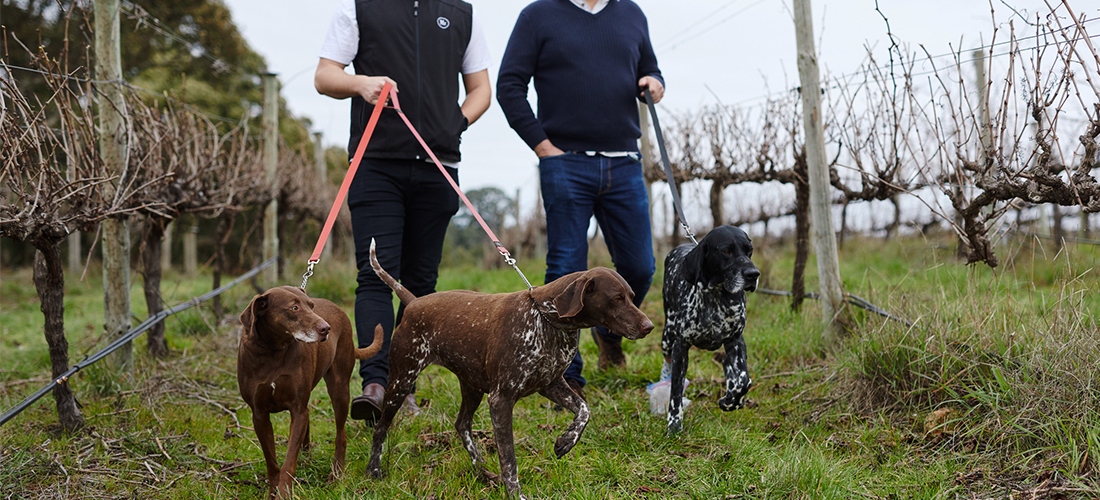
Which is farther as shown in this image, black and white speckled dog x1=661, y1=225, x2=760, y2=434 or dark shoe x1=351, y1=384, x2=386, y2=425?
dark shoe x1=351, y1=384, x2=386, y2=425

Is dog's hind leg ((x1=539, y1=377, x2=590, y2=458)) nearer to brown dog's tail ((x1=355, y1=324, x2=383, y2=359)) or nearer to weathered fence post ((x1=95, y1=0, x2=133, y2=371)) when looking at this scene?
brown dog's tail ((x1=355, y1=324, x2=383, y2=359))

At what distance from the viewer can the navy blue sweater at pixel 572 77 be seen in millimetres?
3834

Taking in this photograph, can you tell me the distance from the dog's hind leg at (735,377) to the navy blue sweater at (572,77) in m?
1.33

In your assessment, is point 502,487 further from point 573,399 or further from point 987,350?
point 987,350

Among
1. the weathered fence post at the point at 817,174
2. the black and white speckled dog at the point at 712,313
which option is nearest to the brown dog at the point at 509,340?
the black and white speckled dog at the point at 712,313

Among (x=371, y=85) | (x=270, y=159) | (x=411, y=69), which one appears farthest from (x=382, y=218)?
(x=270, y=159)

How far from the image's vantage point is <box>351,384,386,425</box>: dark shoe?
317 centimetres

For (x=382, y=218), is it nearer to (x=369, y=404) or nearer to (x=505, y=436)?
(x=369, y=404)

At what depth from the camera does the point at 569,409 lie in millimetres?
2658

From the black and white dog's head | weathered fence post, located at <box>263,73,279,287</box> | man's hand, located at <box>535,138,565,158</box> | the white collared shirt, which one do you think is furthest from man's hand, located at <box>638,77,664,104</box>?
weathered fence post, located at <box>263,73,279,287</box>

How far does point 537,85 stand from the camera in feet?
13.2

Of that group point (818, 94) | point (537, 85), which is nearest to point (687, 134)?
point (818, 94)

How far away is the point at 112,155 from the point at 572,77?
3.17 meters

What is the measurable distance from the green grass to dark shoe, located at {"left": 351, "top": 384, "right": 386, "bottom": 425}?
5.5 inches
